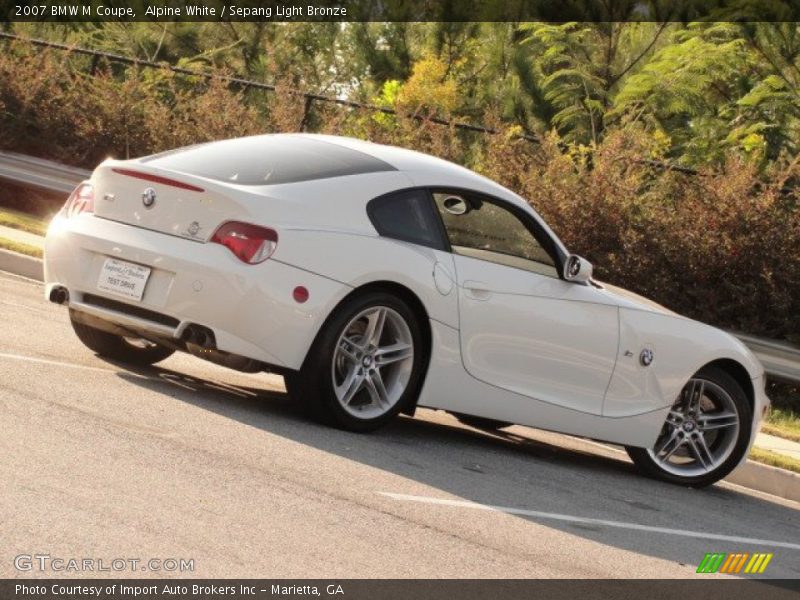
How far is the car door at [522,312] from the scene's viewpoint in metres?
9.34

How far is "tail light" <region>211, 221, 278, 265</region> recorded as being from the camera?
8.54 m

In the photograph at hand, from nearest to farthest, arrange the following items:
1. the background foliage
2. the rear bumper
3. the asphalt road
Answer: the asphalt road < the rear bumper < the background foliage

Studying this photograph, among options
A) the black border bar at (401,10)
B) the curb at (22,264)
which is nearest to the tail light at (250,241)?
the curb at (22,264)

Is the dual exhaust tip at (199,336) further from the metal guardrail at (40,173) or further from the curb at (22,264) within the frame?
the metal guardrail at (40,173)

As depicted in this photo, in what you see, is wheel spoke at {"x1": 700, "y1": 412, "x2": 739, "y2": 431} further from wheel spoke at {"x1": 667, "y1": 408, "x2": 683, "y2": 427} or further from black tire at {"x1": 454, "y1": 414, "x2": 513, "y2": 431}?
black tire at {"x1": 454, "y1": 414, "x2": 513, "y2": 431}

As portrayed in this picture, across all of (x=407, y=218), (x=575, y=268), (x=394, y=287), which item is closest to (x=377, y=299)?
(x=394, y=287)

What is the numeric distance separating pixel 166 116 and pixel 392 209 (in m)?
10.9

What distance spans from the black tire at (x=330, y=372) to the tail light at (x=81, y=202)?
1.47m

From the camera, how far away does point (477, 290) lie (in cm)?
931

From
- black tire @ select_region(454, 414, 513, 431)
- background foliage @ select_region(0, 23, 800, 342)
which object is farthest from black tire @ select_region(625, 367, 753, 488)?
background foliage @ select_region(0, 23, 800, 342)

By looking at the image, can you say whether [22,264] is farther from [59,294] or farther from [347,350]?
[347,350]

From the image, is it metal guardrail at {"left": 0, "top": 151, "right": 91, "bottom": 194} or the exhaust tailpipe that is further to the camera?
metal guardrail at {"left": 0, "top": 151, "right": 91, "bottom": 194}

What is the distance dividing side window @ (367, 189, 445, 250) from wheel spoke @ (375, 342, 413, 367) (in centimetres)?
58
